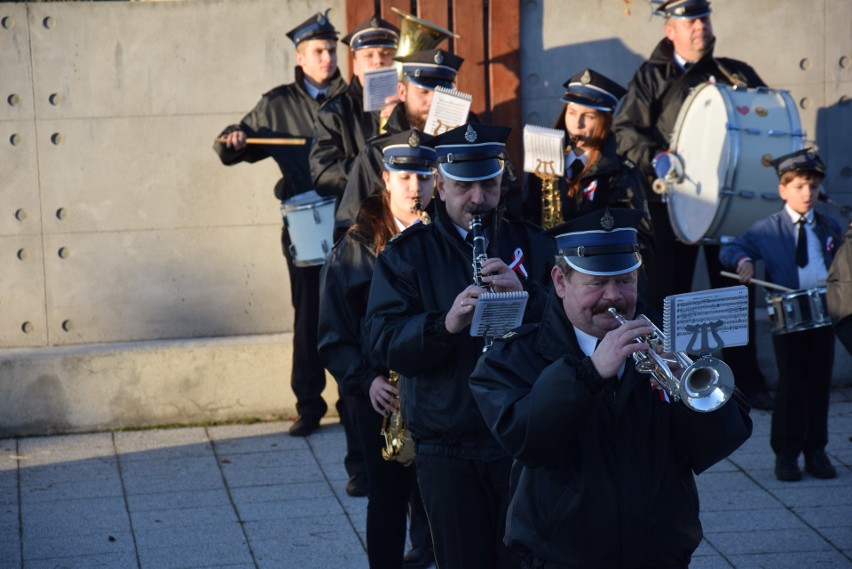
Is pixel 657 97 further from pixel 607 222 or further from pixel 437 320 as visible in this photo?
pixel 607 222

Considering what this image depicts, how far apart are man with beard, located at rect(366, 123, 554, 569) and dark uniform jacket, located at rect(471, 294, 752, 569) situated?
37.1 inches

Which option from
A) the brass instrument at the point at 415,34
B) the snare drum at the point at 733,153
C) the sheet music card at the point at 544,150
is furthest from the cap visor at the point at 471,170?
the snare drum at the point at 733,153

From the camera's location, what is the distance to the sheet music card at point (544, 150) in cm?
729

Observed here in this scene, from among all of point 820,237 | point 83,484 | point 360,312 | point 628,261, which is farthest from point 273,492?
point 628,261

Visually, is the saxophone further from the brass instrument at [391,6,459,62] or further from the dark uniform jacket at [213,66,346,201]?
the dark uniform jacket at [213,66,346,201]

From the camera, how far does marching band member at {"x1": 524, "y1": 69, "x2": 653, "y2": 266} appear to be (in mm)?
7469

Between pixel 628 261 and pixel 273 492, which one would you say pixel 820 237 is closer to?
pixel 273 492

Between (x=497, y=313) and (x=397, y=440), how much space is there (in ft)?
4.80

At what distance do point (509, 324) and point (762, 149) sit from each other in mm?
4300

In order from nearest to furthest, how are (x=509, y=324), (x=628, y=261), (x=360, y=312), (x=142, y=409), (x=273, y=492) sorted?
1. (x=628, y=261)
2. (x=509, y=324)
3. (x=360, y=312)
4. (x=273, y=492)
5. (x=142, y=409)

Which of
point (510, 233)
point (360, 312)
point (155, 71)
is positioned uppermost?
point (155, 71)

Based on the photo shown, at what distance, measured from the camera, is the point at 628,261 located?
3869 millimetres

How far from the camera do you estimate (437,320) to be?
492 centimetres

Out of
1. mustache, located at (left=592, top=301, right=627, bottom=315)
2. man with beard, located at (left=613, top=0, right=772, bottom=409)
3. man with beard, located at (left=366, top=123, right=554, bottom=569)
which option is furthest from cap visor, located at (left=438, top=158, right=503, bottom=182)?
man with beard, located at (left=613, top=0, right=772, bottom=409)
